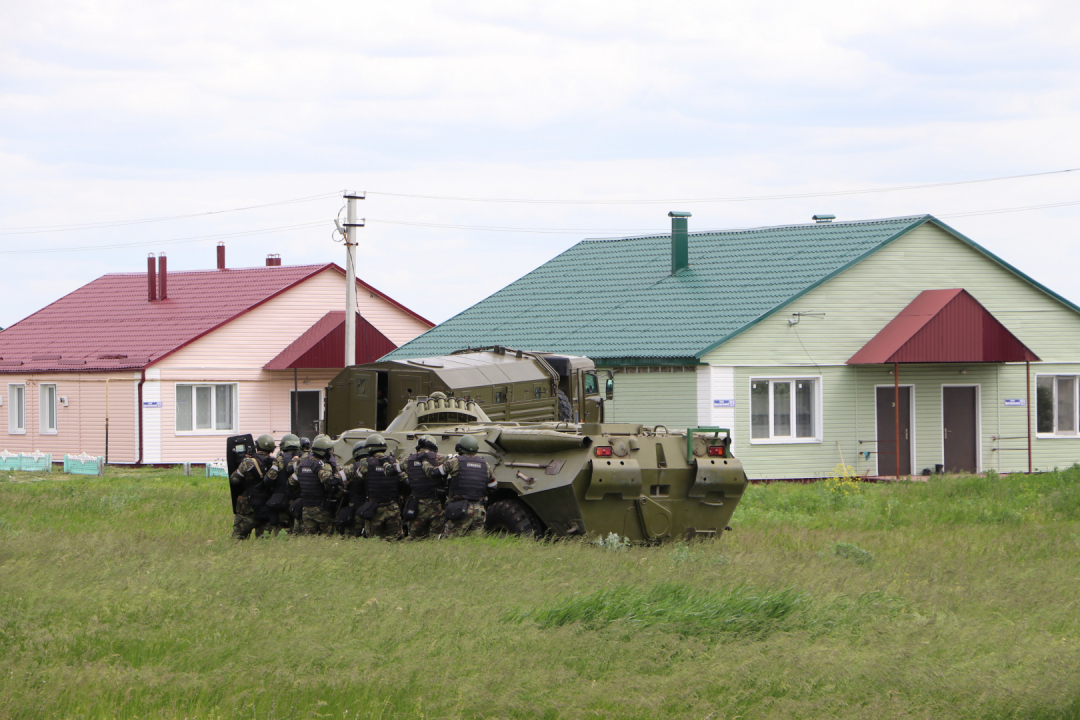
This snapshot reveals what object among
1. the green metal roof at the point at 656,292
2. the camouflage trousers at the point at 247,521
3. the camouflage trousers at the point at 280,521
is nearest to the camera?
the camouflage trousers at the point at 280,521

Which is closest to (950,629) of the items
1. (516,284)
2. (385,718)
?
(385,718)

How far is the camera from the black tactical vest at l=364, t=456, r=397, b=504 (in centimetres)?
1527

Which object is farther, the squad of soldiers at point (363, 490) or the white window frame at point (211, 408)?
the white window frame at point (211, 408)

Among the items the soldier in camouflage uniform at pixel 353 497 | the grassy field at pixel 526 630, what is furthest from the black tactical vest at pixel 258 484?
the soldier in camouflage uniform at pixel 353 497

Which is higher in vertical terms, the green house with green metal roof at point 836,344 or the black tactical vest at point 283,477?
the green house with green metal roof at point 836,344

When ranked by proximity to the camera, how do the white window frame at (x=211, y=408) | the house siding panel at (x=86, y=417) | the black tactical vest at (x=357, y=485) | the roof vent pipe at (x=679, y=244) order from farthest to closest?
the white window frame at (x=211, y=408)
the house siding panel at (x=86, y=417)
the roof vent pipe at (x=679, y=244)
the black tactical vest at (x=357, y=485)

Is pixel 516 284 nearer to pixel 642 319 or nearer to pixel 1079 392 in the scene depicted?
pixel 642 319

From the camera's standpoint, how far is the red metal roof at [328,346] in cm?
3616

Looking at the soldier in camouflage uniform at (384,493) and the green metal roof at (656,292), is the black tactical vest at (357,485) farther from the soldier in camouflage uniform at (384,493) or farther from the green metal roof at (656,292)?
the green metal roof at (656,292)

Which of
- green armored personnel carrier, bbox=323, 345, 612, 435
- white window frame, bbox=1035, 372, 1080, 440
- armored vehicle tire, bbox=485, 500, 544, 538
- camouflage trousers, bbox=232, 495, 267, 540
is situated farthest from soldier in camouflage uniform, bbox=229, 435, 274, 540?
white window frame, bbox=1035, 372, 1080, 440

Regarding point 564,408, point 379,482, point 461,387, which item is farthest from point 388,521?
point 564,408

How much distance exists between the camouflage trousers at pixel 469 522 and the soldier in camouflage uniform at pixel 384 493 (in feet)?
2.94

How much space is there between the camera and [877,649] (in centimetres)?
943

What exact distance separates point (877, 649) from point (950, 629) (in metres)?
1.06
